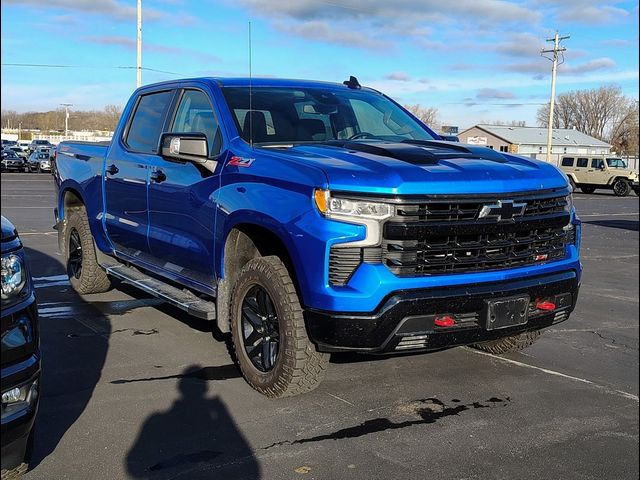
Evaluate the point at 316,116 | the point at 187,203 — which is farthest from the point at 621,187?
the point at 187,203

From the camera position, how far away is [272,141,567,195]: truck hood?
12.0 feet

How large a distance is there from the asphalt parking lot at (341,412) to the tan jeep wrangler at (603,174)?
3216cm

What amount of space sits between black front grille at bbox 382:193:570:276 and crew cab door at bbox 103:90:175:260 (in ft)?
8.64

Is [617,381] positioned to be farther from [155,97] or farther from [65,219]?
[65,219]

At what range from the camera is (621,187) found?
3516 cm

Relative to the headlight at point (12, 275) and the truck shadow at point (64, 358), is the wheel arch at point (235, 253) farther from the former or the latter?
the headlight at point (12, 275)

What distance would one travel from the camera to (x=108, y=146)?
6523 mm

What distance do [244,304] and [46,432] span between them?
1.40 meters

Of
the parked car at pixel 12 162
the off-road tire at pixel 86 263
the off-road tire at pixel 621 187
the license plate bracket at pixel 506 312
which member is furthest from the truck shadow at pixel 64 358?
the parked car at pixel 12 162

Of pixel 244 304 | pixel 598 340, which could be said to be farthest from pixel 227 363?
pixel 598 340

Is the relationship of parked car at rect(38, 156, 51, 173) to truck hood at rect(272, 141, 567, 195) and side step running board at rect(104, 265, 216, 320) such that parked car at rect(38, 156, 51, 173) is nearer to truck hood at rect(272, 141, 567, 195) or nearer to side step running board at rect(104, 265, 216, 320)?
side step running board at rect(104, 265, 216, 320)

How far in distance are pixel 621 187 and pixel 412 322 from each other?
35203 millimetres

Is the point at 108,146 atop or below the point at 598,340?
atop

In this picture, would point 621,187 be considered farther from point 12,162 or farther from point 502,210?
point 12,162
